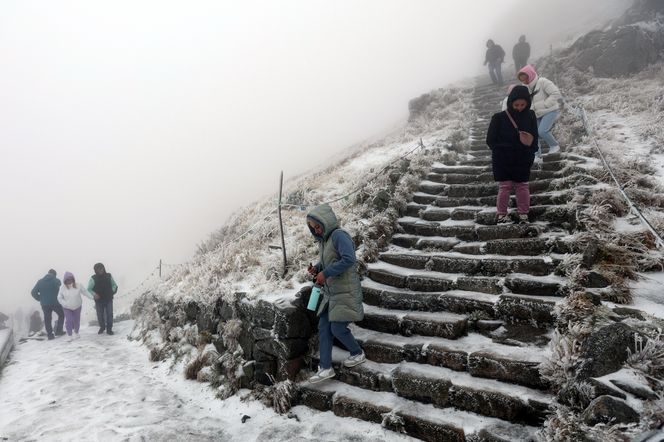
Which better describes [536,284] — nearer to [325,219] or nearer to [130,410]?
[325,219]

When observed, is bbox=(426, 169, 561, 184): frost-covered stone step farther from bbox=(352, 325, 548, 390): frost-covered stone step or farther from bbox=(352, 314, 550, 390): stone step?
bbox=(352, 325, 548, 390): frost-covered stone step

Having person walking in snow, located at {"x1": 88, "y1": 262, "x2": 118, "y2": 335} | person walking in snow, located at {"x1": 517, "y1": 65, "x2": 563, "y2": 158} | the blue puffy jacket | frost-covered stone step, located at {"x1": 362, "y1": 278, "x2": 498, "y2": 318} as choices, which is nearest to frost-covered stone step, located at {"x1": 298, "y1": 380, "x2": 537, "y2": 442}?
frost-covered stone step, located at {"x1": 362, "y1": 278, "x2": 498, "y2": 318}

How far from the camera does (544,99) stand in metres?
8.67

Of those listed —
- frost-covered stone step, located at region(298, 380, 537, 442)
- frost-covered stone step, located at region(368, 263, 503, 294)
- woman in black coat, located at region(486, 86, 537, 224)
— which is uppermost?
woman in black coat, located at region(486, 86, 537, 224)

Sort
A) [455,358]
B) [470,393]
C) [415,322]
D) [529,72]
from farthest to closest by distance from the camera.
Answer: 1. [529,72]
2. [415,322]
3. [455,358]
4. [470,393]

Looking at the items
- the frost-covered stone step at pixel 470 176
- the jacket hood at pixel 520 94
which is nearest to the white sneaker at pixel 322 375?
the jacket hood at pixel 520 94

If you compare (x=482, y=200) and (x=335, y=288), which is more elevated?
(x=482, y=200)

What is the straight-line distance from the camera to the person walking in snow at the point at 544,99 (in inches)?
333

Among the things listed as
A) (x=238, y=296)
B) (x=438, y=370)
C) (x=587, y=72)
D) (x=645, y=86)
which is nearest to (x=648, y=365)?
(x=438, y=370)

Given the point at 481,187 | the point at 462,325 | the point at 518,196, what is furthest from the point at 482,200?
the point at 462,325

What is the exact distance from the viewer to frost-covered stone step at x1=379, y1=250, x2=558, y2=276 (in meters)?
5.32

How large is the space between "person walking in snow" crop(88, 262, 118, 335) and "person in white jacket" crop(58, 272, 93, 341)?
233 mm

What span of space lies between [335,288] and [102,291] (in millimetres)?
8458

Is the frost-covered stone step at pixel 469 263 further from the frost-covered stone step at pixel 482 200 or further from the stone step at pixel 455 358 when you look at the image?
the frost-covered stone step at pixel 482 200
